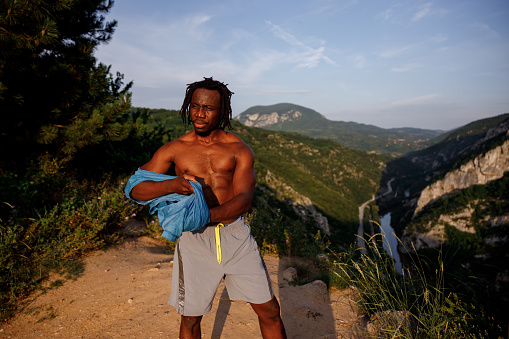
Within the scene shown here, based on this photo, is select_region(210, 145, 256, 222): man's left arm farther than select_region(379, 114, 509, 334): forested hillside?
No

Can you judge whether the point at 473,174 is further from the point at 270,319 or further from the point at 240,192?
the point at 240,192

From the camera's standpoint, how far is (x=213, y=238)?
2.06m

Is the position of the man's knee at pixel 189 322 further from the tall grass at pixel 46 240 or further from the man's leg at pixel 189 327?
the tall grass at pixel 46 240

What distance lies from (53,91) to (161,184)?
621cm

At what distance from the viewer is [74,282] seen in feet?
12.4

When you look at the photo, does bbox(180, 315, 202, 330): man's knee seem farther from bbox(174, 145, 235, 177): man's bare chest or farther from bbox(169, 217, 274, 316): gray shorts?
bbox(174, 145, 235, 177): man's bare chest

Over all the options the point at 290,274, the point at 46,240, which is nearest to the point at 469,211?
the point at 290,274

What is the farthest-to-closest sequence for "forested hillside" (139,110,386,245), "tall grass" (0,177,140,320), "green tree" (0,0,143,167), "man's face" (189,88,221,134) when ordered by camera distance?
1. "forested hillside" (139,110,386,245)
2. "green tree" (0,0,143,167)
3. "tall grass" (0,177,140,320)
4. "man's face" (189,88,221,134)

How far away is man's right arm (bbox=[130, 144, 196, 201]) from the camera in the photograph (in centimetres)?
174

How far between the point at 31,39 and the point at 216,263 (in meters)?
5.84

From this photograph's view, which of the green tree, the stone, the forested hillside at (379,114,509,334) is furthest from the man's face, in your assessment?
the forested hillside at (379,114,509,334)

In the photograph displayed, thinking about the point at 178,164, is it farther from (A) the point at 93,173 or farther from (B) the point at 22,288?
(A) the point at 93,173

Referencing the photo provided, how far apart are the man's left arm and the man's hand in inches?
8.1

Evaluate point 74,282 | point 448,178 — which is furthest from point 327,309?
point 448,178
